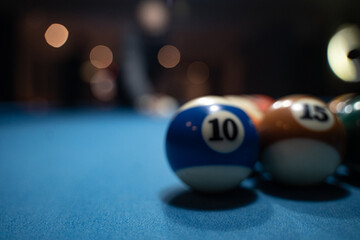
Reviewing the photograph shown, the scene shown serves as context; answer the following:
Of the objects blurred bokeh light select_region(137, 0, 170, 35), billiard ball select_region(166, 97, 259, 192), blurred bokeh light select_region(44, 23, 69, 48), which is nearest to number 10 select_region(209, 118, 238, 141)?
billiard ball select_region(166, 97, 259, 192)

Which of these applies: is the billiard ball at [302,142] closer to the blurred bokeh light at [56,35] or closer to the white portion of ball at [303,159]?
the white portion of ball at [303,159]

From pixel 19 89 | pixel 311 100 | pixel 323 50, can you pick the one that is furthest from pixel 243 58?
pixel 311 100

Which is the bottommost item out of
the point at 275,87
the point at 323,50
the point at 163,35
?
the point at 275,87

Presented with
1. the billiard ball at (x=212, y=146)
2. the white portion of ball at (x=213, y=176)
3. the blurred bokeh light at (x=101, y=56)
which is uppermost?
the blurred bokeh light at (x=101, y=56)

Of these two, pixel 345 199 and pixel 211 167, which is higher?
pixel 211 167

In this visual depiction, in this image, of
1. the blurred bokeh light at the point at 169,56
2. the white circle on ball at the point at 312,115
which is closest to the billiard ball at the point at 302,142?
the white circle on ball at the point at 312,115

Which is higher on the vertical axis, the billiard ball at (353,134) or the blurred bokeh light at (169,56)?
the blurred bokeh light at (169,56)

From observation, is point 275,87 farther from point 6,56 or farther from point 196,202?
point 196,202
